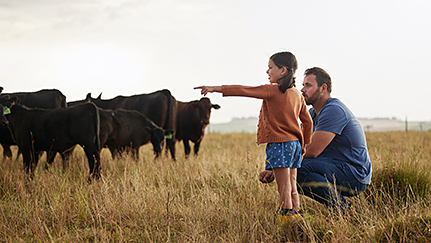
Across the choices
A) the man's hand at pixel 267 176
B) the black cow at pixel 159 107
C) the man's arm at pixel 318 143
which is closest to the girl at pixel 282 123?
the man's hand at pixel 267 176

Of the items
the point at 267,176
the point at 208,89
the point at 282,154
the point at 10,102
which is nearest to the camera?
the point at 208,89

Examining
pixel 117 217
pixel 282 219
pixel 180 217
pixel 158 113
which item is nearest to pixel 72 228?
pixel 117 217

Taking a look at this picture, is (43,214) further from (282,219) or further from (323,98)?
(323,98)

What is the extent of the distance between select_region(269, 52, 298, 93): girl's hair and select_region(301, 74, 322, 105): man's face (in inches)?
28.7

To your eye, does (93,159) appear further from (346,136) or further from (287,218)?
(346,136)

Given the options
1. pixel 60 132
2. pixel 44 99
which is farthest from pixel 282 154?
pixel 44 99

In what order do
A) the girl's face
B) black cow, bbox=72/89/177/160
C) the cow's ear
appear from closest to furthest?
1. the girl's face
2. the cow's ear
3. black cow, bbox=72/89/177/160

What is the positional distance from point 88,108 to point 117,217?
343 centimetres

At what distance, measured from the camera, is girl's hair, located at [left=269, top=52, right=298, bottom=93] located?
11.4 feet

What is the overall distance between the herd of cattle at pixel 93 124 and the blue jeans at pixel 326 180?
3.62 metres

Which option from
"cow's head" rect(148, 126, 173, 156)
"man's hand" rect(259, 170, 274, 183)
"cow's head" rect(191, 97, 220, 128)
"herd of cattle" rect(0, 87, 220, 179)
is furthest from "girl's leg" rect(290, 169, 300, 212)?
"cow's head" rect(191, 97, 220, 128)

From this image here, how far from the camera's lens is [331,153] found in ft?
14.0

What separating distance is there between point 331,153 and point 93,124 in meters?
4.40

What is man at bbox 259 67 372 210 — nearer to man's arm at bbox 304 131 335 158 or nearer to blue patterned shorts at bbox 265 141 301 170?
man's arm at bbox 304 131 335 158
